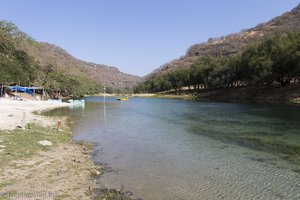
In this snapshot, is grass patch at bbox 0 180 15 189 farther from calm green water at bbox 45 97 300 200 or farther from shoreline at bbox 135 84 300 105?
shoreline at bbox 135 84 300 105

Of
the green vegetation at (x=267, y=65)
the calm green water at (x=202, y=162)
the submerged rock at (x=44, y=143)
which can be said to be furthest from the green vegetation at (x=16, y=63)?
the green vegetation at (x=267, y=65)

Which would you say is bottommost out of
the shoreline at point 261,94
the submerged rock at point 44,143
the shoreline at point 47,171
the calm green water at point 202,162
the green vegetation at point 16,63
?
the calm green water at point 202,162

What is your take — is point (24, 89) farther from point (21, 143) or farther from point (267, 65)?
point (21, 143)

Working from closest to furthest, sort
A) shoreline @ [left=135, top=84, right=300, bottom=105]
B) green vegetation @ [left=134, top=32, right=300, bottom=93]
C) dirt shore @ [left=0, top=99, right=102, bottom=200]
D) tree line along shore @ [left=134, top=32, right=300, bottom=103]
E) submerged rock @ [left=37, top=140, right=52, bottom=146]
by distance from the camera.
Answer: dirt shore @ [left=0, top=99, right=102, bottom=200]
submerged rock @ [left=37, top=140, right=52, bottom=146]
shoreline @ [left=135, top=84, right=300, bottom=105]
green vegetation @ [left=134, top=32, right=300, bottom=93]
tree line along shore @ [left=134, top=32, right=300, bottom=103]

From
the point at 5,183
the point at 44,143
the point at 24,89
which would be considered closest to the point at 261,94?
the point at 24,89

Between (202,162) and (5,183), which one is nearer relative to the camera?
(5,183)

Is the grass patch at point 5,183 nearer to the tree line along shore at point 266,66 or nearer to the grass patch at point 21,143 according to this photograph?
the grass patch at point 21,143

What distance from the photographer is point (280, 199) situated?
479 inches

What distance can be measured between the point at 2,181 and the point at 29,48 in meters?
98.2

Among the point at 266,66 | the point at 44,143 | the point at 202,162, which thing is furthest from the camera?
the point at 266,66

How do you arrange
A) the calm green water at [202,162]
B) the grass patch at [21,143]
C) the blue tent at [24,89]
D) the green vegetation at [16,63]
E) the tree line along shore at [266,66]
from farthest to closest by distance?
the blue tent at [24,89] < the tree line along shore at [266,66] < the green vegetation at [16,63] < the grass patch at [21,143] < the calm green water at [202,162]

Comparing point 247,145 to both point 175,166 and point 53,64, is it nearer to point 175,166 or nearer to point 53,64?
point 175,166

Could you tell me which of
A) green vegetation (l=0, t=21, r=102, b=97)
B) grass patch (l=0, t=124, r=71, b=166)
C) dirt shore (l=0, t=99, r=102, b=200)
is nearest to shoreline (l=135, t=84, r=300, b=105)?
green vegetation (l=0, t=21, r=102, b=97)

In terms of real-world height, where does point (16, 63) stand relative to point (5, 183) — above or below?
above
